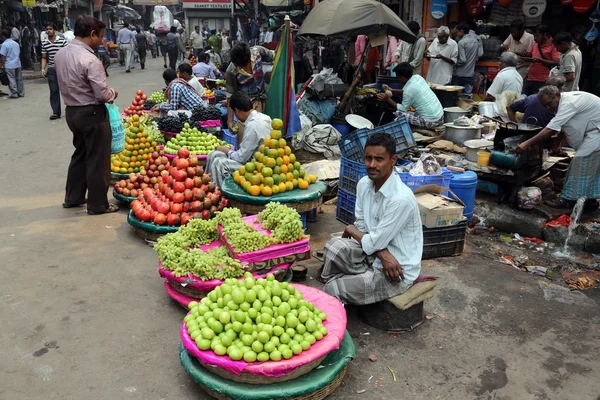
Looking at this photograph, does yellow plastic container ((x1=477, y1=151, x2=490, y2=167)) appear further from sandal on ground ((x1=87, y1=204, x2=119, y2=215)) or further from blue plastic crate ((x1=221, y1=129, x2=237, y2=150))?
sandal on ground ((x1=87, y1=204, x2=119, y2=215))

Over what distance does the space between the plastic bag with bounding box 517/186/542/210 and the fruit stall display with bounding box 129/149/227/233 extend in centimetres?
364

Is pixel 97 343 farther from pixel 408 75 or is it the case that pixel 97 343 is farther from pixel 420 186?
pixel 408 75

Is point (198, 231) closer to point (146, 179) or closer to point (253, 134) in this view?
point (253, 134)

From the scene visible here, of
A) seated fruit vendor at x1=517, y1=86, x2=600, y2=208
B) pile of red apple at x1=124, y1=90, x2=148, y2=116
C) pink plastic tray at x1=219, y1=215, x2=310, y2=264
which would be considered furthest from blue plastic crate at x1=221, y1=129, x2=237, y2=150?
seated fruit vendor at x1=517, y1=86, x2=600, y2=208

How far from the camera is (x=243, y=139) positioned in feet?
18.9

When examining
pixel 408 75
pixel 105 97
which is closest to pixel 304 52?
pixel 408 75

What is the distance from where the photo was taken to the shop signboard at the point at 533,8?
36.2ft

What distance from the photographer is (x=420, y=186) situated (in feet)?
17.5

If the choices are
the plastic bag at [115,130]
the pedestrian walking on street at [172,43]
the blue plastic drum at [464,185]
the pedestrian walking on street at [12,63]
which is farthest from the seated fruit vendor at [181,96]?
the pedestrian walking on street at [172,43]

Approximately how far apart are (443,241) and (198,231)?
2500 millimetres

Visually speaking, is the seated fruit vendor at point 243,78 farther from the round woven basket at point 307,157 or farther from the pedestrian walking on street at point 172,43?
the pedestrian walking on street at point 172,43

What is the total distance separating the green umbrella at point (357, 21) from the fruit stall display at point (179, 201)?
4236mm

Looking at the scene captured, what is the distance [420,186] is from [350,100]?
4.01m

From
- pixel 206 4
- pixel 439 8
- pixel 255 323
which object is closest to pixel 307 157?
pixel 255 323
